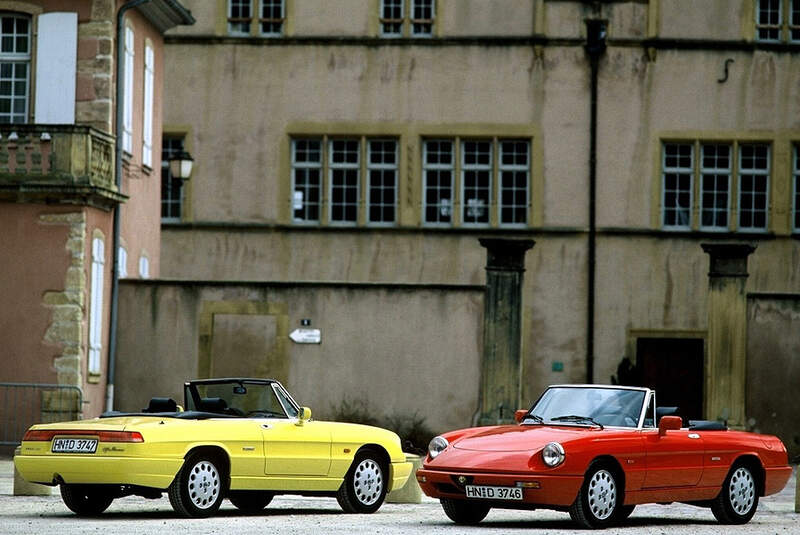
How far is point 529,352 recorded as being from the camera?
35.0 m

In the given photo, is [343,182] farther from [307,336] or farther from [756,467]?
[756,467]

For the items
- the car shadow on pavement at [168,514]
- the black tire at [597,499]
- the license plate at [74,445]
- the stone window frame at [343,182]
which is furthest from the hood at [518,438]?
the stone window frame at [343,182]

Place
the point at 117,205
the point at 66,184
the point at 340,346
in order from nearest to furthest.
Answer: the point at 66,184 < the point at 340,346 < the point at 117,205

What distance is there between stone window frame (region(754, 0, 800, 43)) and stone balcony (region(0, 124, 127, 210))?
15.9m

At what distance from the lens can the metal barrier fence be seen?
26156 millimetres

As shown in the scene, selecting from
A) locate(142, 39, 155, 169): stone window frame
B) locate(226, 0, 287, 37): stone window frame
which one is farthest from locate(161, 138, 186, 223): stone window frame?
locate(142, 39, 155, 169): stone window frame

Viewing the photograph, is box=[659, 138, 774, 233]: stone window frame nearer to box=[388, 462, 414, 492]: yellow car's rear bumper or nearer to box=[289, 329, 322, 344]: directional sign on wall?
box=[289, 329, 322, 344]: directional sign on wall

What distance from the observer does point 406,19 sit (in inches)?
1441

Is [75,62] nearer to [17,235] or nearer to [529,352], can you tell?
[17,235]

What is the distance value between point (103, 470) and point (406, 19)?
75.5 ft

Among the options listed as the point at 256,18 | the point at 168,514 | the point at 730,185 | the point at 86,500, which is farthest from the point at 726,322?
the point at 256,18

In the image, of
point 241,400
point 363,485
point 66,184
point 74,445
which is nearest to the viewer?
point 74,445

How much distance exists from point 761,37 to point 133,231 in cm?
1424

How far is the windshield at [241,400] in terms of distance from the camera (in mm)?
16188
